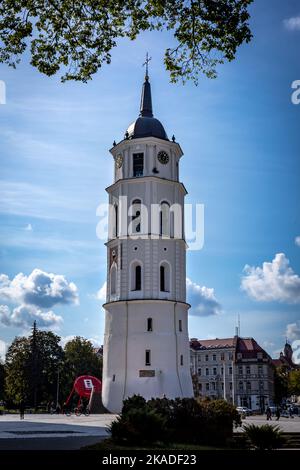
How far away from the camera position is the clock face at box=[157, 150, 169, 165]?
175ft

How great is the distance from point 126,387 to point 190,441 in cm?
2650

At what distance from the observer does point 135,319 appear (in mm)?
48156

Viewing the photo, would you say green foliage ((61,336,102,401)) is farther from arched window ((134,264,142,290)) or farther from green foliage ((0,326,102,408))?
arched window ((134,264,142,290))

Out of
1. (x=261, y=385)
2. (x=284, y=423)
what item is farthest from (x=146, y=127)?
(x=261, y=385)

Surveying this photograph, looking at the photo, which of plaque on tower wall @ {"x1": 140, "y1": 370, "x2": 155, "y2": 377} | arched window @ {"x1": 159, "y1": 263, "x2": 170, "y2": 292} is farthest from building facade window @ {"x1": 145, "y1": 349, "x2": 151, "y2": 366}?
arched window @ {"x1": 159, "y1": 263, "x2": 170, "y2": 292}

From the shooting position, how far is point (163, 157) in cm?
5366

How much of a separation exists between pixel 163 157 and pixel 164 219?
6100 mm

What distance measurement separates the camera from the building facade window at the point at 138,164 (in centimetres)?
5269

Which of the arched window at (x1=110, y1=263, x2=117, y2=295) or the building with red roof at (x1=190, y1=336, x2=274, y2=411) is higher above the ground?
the arched window at (x1=110, y1=263, x2=117, y2=295)

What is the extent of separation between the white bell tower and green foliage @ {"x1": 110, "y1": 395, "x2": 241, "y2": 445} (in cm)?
2369

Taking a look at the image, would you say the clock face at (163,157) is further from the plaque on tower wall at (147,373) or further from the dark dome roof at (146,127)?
the plaque on tower wall at (147,373)

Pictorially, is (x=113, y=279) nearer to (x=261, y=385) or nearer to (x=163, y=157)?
(x=163, y=157)
